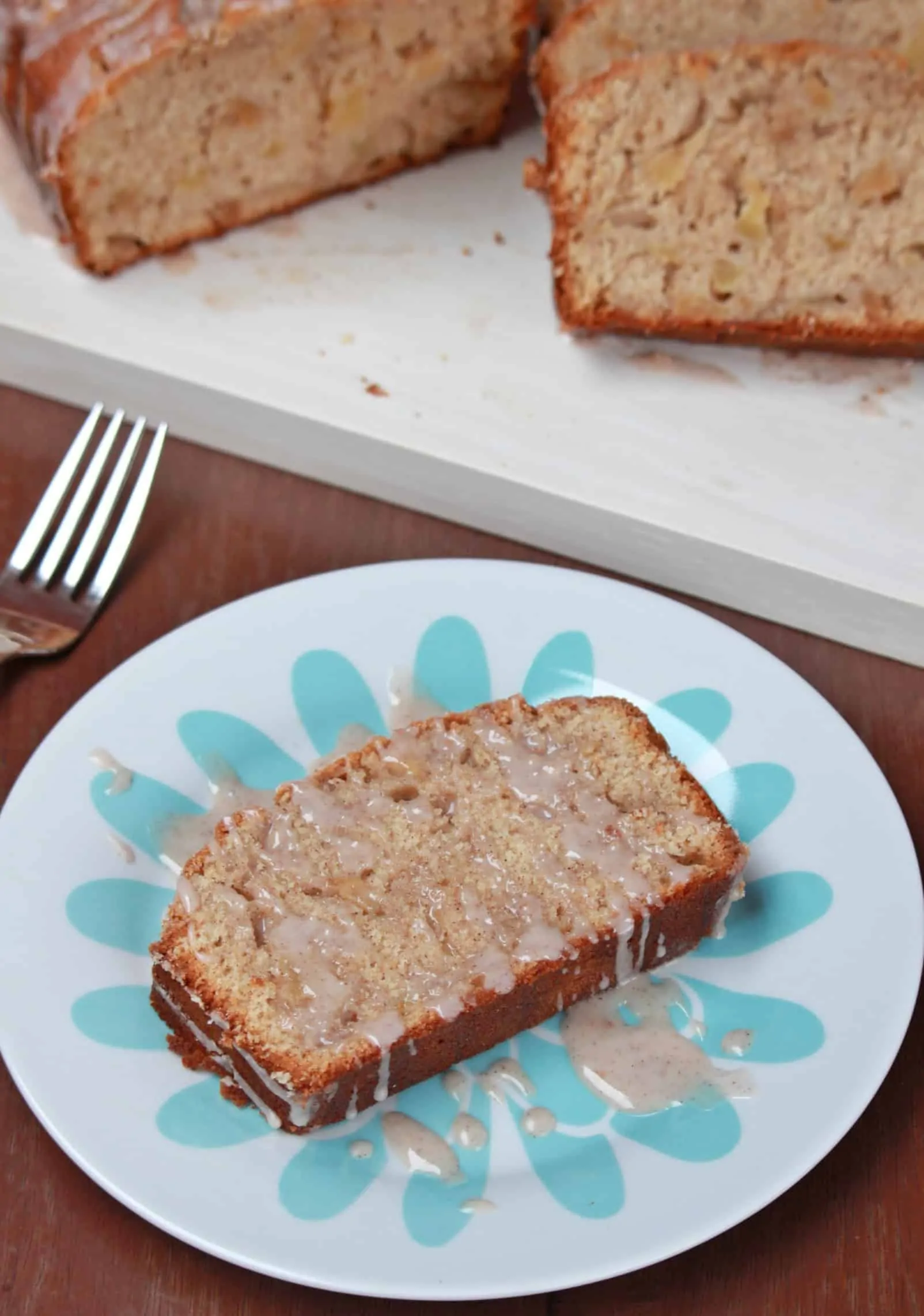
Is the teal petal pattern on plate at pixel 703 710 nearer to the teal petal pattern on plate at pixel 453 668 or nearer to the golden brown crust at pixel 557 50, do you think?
the teal petal pattern on plate at pixel 453 668

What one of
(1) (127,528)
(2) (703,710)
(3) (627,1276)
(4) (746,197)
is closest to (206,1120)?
(3) (627,1276)

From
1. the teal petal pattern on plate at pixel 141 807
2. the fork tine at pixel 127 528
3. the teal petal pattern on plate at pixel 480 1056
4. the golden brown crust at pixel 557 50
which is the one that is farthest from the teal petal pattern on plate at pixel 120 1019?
the golden brown crust at pixel 557 50

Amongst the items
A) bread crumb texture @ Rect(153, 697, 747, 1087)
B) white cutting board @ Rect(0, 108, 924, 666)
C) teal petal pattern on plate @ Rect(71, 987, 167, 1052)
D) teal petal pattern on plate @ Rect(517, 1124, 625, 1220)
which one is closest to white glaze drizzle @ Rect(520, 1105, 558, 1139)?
teal petal pattern on plate @ Rect(517, 1124, 625, 1220)

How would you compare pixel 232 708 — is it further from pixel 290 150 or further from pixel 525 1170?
pixel 290 150

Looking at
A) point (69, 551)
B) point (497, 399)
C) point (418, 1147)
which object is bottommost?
point (418, 1147)

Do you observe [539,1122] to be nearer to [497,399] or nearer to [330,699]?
[330,699]

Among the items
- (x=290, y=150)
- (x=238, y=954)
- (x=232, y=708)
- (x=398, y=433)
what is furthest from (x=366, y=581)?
(x=290, y=150)

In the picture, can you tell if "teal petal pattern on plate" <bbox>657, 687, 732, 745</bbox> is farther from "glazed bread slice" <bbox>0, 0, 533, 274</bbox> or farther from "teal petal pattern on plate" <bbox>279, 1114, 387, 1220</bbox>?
"glazed bread slice" <bbox>0, 0, 533, 274</bbox>
